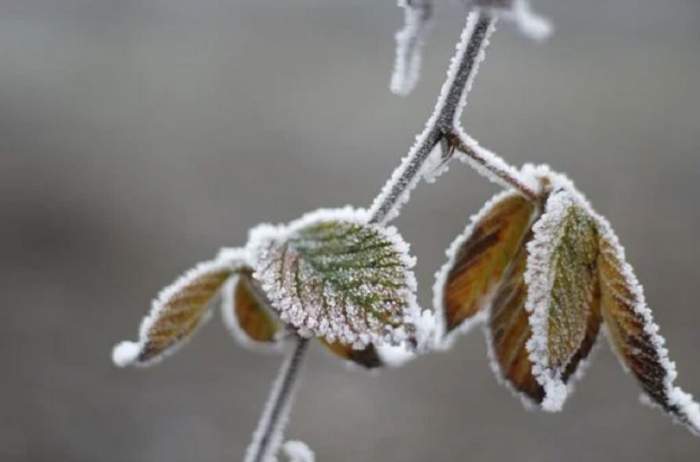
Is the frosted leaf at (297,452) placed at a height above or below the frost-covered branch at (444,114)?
below

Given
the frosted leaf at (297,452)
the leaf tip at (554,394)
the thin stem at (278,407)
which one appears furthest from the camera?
the frosted leaf at (297,452)

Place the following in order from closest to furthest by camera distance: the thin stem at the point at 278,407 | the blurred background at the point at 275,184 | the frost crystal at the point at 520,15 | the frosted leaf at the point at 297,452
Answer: the frost crystal at the point at 520,15 < the thin stem at the point at 278,407 < the frosted leaf at the point at 297,452 < the blurred background at the point at 275,184

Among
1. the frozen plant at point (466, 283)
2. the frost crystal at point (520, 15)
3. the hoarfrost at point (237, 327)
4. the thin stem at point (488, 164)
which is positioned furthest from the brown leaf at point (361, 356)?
the frost crystal at point (520, 15)

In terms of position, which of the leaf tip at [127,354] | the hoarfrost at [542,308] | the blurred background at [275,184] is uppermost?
the blurred background at [275,184]

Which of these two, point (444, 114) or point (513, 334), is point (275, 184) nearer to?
point (513, 334)

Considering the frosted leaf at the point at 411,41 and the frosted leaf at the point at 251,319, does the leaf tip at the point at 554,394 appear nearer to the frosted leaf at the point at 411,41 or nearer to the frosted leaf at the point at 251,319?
the frosted leaf at the point at 411,41

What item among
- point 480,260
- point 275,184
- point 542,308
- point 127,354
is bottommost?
point 127,354

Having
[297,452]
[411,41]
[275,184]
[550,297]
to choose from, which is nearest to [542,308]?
[550,297]

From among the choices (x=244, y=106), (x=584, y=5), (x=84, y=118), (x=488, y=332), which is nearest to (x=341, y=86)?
(x=244, y=106)

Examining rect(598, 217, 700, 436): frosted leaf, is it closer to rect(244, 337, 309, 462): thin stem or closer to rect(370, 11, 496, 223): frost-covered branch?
rect(370, 11, 496, 223): frost-covered branch
